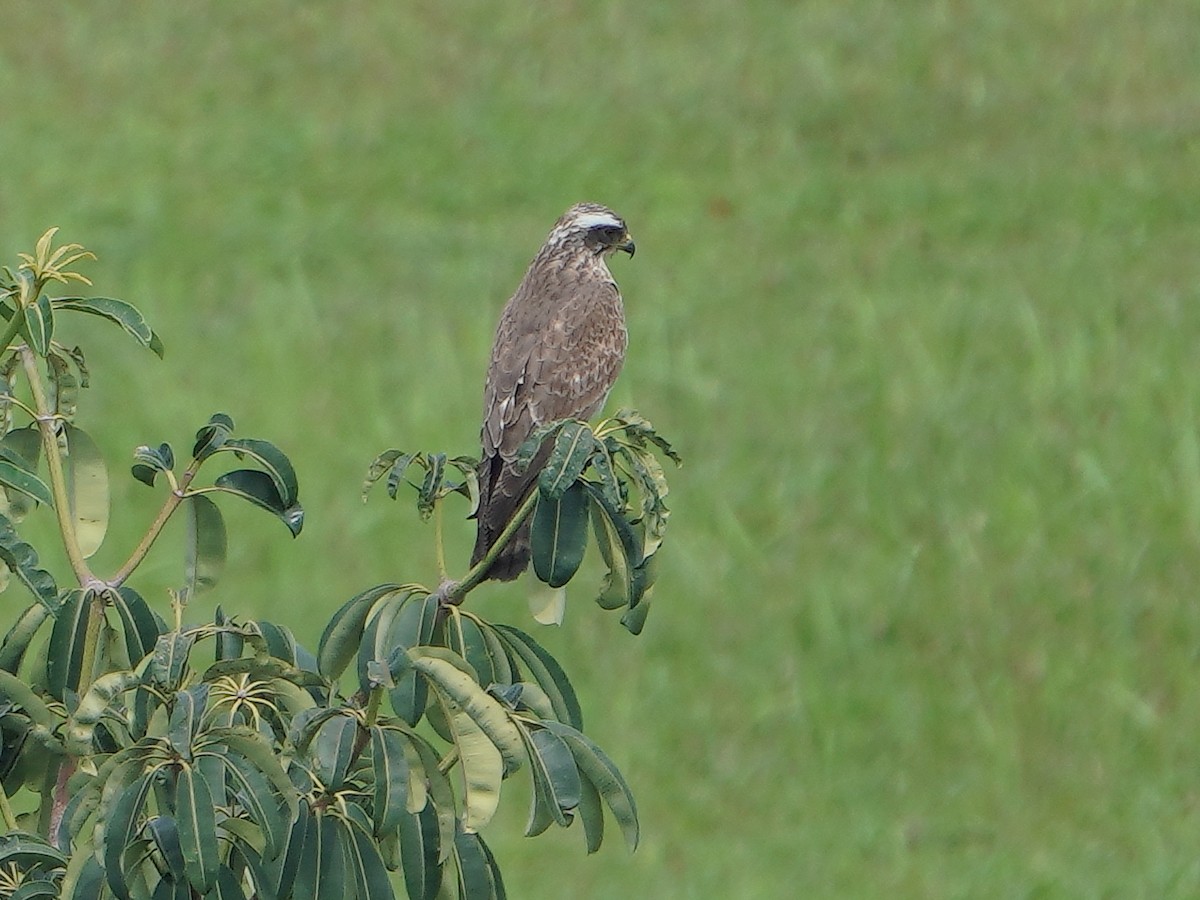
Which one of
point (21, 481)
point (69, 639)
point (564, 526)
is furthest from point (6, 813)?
point (564, 526)

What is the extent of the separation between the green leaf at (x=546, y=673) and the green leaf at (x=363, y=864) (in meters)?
0.59

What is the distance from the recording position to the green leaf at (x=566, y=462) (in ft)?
11.2

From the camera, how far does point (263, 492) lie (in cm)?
379

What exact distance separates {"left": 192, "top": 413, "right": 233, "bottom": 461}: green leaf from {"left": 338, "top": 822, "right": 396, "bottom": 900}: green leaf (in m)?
0.71

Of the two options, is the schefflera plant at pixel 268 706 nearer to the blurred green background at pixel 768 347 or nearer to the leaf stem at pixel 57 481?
the leaf stem at pixel 57 481

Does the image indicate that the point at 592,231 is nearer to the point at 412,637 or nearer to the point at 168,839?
the point at 412,637

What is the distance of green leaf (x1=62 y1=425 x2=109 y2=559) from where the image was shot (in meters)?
3.89

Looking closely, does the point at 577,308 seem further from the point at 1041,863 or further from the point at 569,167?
the point at 569,167

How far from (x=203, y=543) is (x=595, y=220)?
338cm

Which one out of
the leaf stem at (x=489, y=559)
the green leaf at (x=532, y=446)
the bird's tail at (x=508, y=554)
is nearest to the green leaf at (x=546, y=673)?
the leaf stem at (x=489, y=559)

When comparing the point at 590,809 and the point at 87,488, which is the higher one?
the point at 87,488

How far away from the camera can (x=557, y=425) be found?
3.54 meters

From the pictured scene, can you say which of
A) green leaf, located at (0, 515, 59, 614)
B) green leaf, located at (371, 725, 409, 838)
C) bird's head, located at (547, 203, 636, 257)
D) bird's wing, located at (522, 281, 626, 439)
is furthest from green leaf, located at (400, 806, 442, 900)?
bird's head, located at (547, 203, 636, 257)

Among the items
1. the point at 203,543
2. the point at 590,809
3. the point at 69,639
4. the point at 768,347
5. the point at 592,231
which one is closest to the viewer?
the point at 590,809
